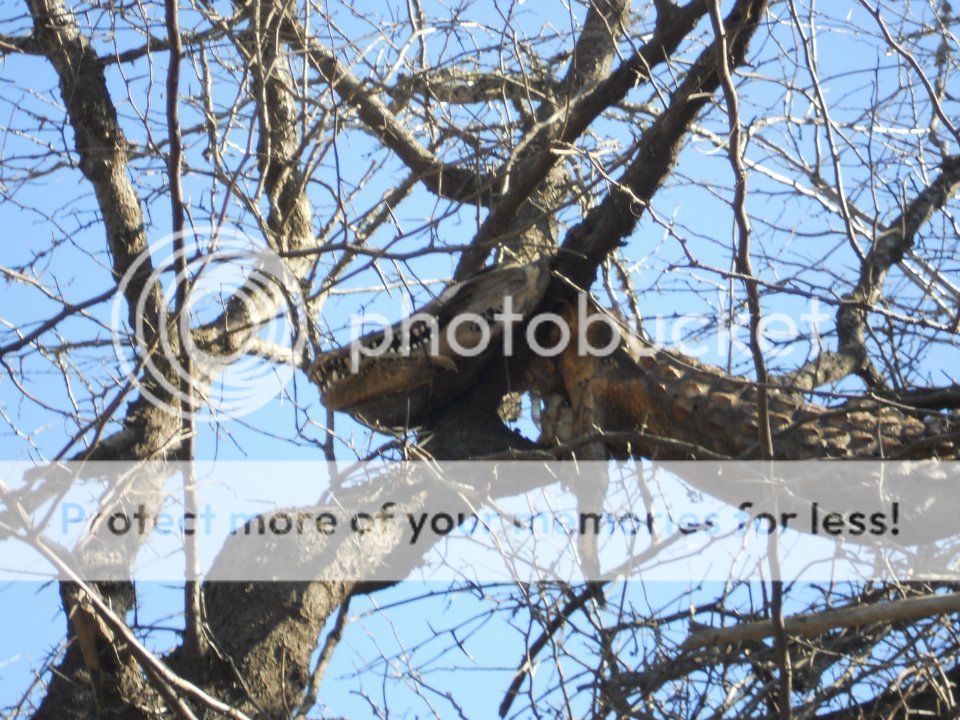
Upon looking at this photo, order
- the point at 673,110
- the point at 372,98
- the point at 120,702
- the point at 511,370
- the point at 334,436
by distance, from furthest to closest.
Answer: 1. the point at 372,98
2. the point at 511,370
3. the point at 673,110
4. the point at 334,436
5. the point at 120,702

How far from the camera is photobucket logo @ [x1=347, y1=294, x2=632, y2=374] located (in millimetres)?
4277

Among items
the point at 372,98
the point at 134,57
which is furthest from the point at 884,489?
the point at 134,57

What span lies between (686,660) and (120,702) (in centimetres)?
149

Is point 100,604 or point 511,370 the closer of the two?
point 100,604

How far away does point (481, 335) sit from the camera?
4293 mm

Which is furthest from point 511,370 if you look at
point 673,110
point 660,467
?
point 673,110

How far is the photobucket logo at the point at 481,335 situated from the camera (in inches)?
168

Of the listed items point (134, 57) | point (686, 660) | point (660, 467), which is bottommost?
point (686, 660)

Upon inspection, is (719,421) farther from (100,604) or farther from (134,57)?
(134,57)

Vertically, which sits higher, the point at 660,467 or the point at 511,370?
the point at 511,370

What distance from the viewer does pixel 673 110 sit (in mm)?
4156

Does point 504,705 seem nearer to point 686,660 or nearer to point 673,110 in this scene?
point 686,660

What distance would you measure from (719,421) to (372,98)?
211 centimetres

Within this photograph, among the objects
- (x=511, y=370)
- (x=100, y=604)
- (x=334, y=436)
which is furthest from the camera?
(x=511, y=370)
